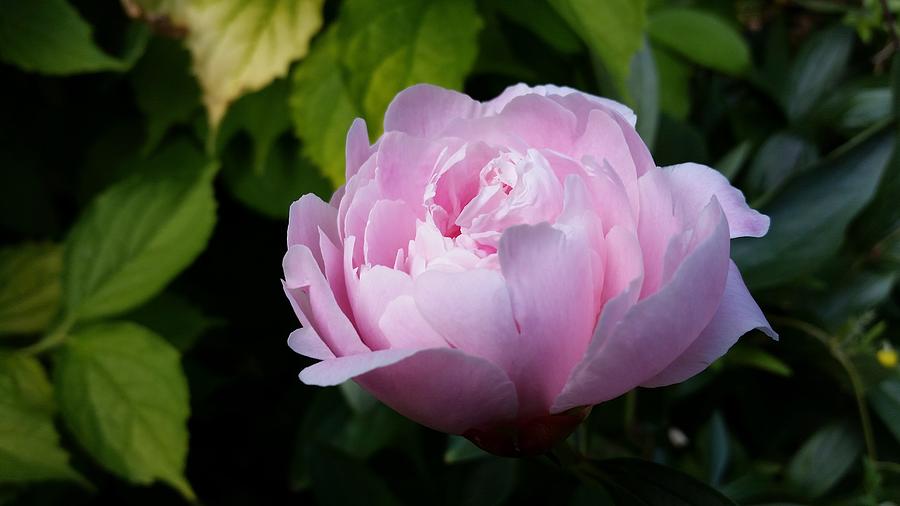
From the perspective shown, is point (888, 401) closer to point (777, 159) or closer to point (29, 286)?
point (777, 159)

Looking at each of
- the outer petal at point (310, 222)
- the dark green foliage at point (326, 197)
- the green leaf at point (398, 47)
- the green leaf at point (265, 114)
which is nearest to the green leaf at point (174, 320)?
the dark green foliage at point (326, 197)

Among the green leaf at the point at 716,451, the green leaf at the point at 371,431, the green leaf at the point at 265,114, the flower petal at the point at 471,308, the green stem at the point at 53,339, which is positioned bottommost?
the green leaf at the point at 716,451

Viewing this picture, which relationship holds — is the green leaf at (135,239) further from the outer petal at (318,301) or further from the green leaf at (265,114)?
the outer petal at (318,301)

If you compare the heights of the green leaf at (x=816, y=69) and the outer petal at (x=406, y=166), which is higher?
the outer petal at (x=406, y=166)

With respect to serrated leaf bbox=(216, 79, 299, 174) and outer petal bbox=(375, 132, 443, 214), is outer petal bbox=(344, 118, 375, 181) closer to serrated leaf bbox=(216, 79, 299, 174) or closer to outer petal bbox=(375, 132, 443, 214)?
outer petal bbox=(375, 132, 443, 214)

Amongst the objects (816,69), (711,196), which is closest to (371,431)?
(711,196)

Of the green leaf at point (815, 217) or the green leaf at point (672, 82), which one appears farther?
the green leaf at point (672, 82)

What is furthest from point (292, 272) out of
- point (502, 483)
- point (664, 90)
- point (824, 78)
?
point (824, 78)
